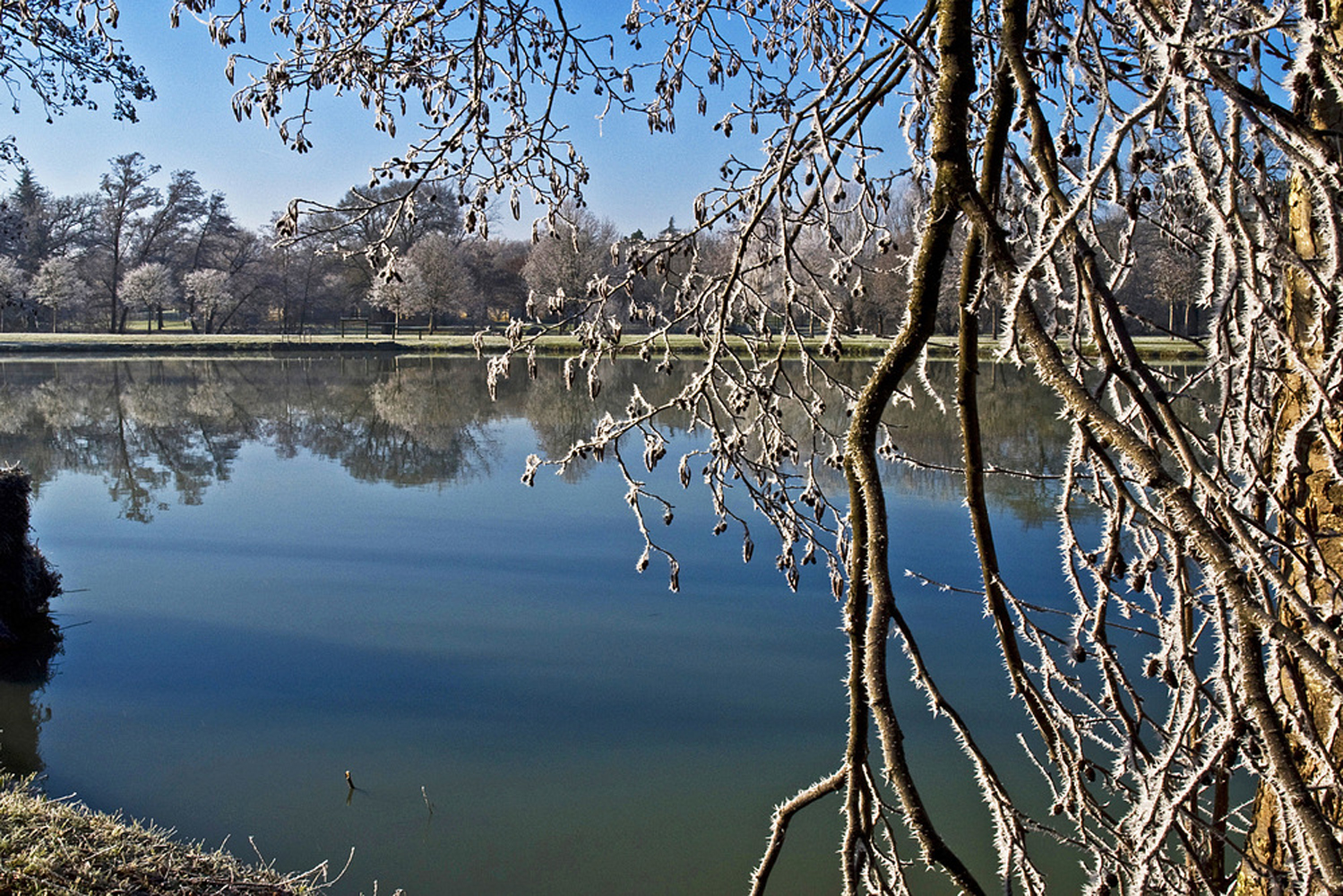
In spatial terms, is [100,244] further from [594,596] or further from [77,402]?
[594,596]

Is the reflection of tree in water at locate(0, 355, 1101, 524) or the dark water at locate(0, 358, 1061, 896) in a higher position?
the reflection of tree in water at locate(0, 355, 1101, 524)

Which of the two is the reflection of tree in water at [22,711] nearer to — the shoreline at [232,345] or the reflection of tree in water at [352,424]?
the reflection of tree in water at [352,424]

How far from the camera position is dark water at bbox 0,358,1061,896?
4.49m

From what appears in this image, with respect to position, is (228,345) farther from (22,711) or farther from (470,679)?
(470,679)

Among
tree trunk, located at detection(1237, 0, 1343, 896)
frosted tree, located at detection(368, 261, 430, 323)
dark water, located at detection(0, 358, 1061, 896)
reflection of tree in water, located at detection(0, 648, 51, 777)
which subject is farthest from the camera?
frosted tree, located at detection(368, 261, 430, 323)

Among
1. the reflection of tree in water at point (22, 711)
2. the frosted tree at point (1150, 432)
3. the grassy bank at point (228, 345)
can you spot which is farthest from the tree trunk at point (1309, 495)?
the grassy bank at point (228, 345)

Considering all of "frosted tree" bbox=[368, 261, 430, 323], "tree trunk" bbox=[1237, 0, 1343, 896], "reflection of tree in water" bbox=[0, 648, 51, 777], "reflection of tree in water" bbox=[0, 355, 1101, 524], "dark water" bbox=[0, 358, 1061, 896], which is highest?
"frosted tree" bbox=[368, 261, 430, 323]

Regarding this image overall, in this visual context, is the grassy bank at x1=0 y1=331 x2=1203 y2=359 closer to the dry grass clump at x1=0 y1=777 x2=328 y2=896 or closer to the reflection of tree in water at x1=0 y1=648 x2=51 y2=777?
the reflection of tree in water at x1=0 y1=648 x2=51 y2=777

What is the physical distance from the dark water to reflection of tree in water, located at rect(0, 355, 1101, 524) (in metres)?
0.63

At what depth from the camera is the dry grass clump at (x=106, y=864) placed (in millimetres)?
3307

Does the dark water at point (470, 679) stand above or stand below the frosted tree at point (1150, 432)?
below

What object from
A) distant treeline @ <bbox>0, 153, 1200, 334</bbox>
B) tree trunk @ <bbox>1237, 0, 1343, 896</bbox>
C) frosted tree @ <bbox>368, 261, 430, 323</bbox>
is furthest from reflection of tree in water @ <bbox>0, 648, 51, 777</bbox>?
distant treeline @ <bbox>0, 153, 1200, 334</bbox>

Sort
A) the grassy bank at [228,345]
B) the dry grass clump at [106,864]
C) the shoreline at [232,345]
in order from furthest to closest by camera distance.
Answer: the grassy bank at [228,345] < the shoreline at [232,345] < the dry grass clump at [106,864]

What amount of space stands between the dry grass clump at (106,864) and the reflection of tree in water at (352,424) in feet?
20.8
